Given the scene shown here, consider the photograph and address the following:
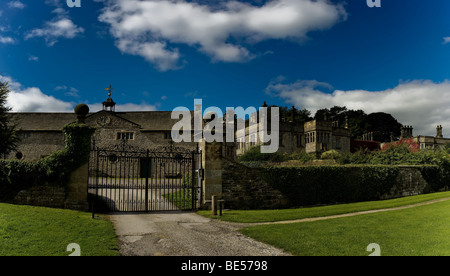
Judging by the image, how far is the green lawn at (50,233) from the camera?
6.66m

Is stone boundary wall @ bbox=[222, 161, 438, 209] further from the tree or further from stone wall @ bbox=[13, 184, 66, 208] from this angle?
the tree

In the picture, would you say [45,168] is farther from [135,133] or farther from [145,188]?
[135,133]

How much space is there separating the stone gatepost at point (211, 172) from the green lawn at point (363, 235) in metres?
4.30

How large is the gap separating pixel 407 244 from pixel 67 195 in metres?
11.7

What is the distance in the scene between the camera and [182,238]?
8.66 meters

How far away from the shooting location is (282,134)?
42.0m

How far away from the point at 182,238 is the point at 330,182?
11.3 m

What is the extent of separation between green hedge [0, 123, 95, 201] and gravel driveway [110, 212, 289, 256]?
2.62m

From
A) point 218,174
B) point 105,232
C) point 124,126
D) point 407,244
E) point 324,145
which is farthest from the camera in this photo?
point 324,145

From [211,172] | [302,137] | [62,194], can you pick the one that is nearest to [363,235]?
[211,172]

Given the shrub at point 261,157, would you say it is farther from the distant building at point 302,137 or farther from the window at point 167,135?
the window at point 167,135

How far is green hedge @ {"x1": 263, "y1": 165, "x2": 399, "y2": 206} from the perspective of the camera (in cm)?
1603
